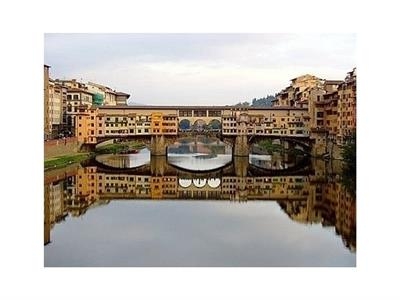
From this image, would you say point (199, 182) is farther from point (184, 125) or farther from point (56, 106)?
point (56, 106)

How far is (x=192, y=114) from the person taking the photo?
177 inches

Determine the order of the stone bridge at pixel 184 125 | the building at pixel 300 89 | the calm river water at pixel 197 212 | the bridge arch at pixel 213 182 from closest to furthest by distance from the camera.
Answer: the calm river water at pixel 197 212 → the building at pixel 300 89 → the stone bridge at pixel 184 125 → the bridge arch at pixel 213 182

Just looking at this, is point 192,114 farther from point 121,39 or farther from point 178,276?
point 178,276

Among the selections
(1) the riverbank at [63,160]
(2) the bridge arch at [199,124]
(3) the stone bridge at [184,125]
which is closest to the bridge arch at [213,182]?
(3) the stone bridge at [184,125]

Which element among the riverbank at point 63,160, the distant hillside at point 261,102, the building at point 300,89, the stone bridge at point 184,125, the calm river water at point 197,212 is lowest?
the calm river water at point 197,212

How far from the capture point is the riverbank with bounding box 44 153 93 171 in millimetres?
4120

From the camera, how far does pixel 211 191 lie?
15.3ft

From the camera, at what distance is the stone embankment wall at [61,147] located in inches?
163

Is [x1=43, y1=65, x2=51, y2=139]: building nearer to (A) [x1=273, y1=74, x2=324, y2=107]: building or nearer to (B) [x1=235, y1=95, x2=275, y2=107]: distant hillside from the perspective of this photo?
(B) [x1=235, y1=95, x2=275, y2=107]: distant hillside

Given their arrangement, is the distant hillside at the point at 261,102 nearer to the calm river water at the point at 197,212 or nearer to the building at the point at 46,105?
the calm river water at the point at 197,212

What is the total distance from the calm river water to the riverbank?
0.16 feet

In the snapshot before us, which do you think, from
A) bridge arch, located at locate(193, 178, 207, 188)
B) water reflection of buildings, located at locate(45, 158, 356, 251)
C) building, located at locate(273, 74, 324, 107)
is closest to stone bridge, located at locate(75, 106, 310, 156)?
building, located at locate(273, 74, 324, 107)

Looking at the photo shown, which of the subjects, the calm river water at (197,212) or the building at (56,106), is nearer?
the calm river water at (197,212)
